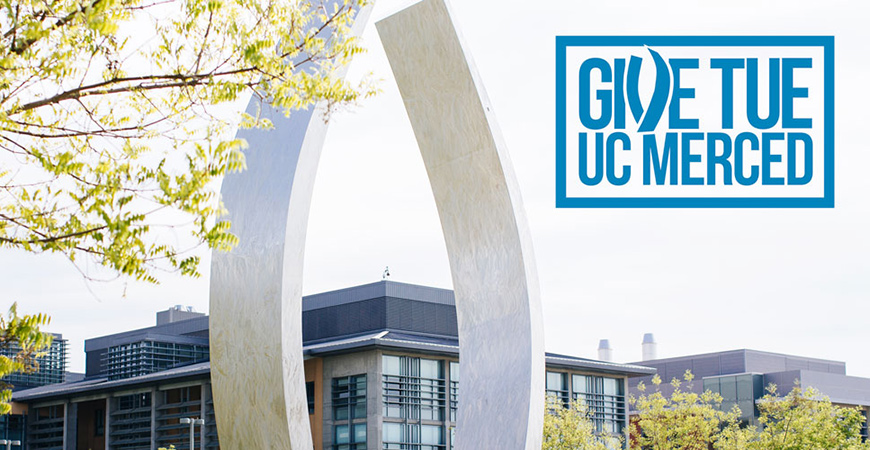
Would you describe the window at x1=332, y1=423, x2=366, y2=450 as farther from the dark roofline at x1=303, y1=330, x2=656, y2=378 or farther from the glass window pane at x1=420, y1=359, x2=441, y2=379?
the glass window pane at x1=420, y1=359, x2=441, y2=379

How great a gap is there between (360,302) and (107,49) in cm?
4055

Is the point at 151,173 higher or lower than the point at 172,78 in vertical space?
lower

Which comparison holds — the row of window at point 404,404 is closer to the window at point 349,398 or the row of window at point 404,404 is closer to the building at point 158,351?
the window at point 349,398

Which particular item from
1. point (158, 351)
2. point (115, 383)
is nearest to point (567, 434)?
point (158, 351)

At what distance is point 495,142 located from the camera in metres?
15.3

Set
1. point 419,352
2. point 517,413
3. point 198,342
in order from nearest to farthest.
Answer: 1. point 517,413
2. point 419,352
3. point 198,342

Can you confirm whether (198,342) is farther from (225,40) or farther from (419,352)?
(225,40)

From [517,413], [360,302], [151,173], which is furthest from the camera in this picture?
[360,302]

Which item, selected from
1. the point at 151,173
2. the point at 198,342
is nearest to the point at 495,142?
the point at 151,173

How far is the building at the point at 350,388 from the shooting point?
147ft

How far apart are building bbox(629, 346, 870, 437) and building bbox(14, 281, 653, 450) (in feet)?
22.9

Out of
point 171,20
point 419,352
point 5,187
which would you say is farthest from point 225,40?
point 419,352

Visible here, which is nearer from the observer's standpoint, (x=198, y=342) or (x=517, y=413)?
(x=517, y=413)

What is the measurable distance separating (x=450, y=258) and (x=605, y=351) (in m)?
64.6
